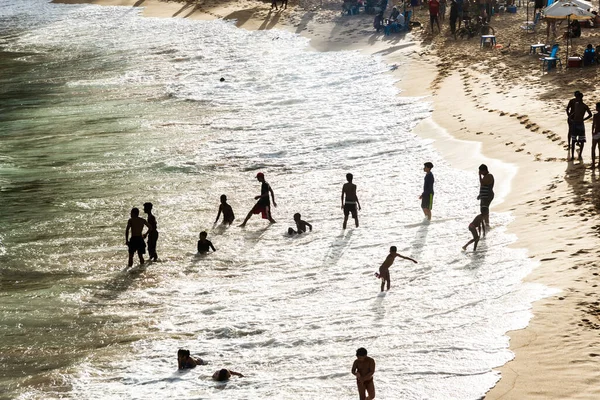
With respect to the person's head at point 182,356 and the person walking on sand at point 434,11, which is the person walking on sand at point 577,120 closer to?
the person's head at point 182,356

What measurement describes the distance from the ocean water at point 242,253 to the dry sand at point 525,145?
1.56 feet

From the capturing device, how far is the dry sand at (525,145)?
1268 centimetres

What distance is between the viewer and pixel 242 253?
1950cm

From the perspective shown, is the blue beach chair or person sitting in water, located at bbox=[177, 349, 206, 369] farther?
the blue beach chair

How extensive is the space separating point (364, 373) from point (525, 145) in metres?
12.7

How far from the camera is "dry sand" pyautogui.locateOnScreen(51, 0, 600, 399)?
12680mm

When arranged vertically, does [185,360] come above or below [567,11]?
below

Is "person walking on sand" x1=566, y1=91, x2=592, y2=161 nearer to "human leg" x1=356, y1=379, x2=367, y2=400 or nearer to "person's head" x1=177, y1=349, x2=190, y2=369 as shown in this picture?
"human leg" x1=356, y1=379, x2=367, y2=400

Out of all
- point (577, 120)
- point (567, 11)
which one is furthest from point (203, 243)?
point (567, 11)

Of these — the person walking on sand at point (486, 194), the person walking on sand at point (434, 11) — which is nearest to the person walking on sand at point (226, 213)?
the person walking on sand at point (486, 194)

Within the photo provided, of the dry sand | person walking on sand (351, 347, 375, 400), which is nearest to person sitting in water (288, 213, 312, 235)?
the dry sand

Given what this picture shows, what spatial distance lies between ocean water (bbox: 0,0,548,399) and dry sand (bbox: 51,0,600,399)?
476 millimetres

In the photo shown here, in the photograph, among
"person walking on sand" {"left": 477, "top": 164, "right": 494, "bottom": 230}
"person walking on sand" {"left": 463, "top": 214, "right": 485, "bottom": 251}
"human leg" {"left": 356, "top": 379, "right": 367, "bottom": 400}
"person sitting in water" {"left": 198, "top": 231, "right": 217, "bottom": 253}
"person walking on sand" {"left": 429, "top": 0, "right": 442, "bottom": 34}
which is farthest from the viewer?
"person walking on sand" {"left": 429, "top": 0, "right": 442, "bottom": 34}

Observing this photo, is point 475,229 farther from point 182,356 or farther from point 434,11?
point 434,11
